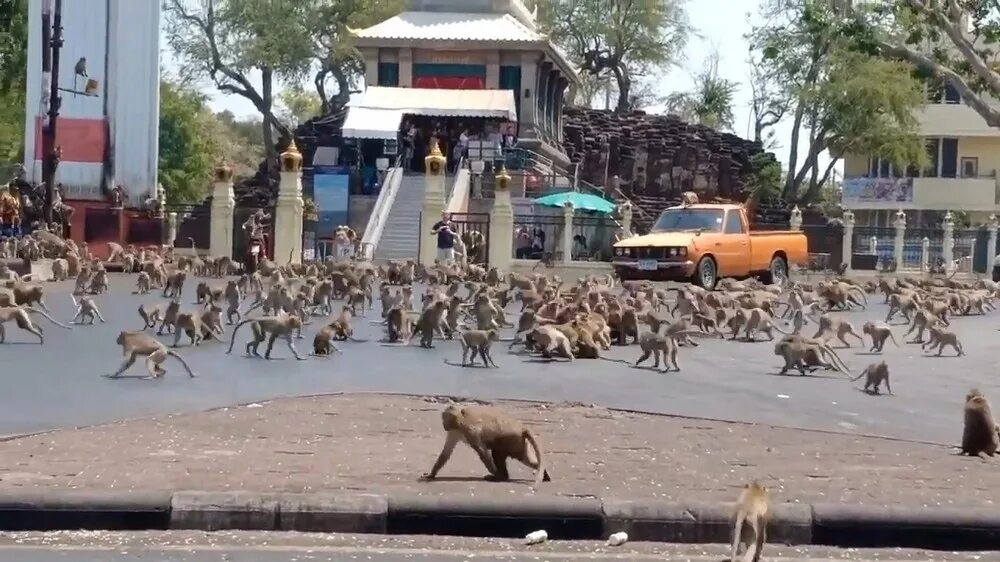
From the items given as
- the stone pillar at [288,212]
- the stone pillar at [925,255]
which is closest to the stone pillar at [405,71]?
the stone pillar at [288,212]

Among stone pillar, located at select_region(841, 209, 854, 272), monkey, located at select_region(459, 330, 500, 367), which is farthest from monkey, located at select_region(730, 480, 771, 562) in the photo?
stone pillar, located at select_region(841, 209, 854, 272)

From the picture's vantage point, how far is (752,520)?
7.16 metres

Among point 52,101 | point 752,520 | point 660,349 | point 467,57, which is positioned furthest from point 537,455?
point 467,57

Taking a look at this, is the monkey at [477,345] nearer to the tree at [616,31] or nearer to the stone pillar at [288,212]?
the stone pillar at [288,212]

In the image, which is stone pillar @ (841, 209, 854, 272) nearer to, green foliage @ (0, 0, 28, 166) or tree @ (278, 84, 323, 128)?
green foliage @ (0, 0, 28, 166)

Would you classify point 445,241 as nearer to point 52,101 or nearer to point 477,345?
point 52,101

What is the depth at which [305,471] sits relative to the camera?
31.5 feet

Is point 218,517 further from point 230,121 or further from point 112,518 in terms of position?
point 230,121

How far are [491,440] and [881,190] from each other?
57.2m

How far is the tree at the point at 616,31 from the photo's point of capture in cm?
7094

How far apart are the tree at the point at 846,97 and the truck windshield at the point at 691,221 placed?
79.5 ft

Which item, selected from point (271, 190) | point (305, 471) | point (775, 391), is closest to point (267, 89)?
point (271, 190)

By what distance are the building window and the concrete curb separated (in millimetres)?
58026

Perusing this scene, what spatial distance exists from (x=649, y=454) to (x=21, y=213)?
98.7 feet
